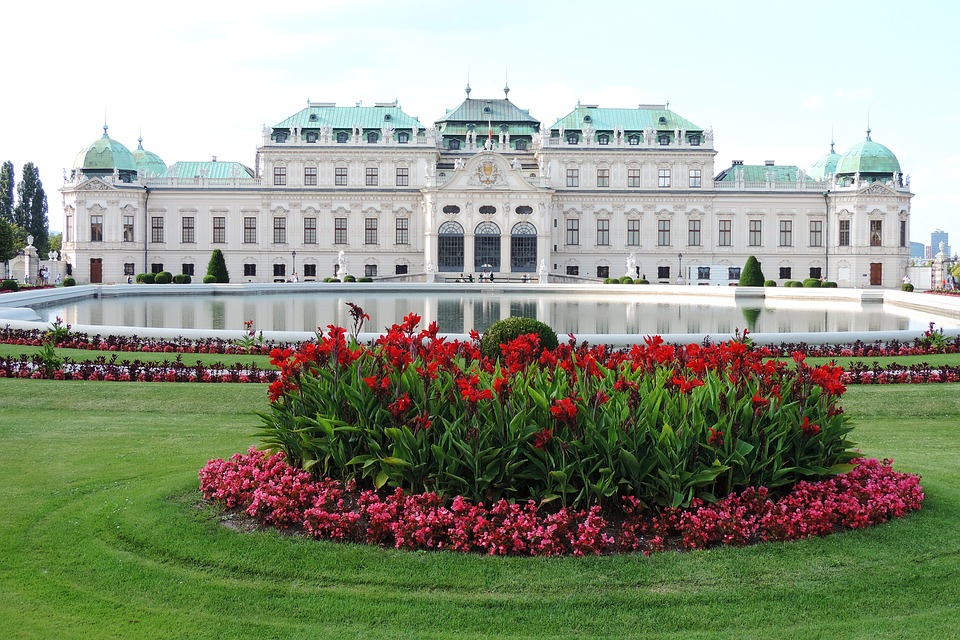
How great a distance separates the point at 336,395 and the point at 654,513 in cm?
289

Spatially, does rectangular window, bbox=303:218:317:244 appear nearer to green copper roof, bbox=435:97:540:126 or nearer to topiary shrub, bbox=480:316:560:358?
green copper roof, bbox=435:97:540:126

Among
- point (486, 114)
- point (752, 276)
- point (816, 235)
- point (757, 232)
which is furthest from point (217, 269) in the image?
point (816, 235)

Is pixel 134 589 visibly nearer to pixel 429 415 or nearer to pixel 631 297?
pixel 429 415

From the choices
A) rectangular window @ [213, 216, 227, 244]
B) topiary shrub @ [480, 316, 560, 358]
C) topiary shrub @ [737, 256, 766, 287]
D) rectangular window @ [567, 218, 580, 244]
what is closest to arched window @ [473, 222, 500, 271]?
rectangular window @ [567, 218, 580, 244]

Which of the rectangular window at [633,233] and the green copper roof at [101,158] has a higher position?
the green copper roof at [101,158]

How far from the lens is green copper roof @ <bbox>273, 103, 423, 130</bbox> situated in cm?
7344

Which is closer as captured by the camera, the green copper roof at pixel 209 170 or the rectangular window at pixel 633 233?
the rectangular window at pixel 633 233

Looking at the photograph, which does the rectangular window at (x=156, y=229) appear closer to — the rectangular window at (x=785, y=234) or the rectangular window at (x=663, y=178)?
the rectangular window at (x=663, y=178)

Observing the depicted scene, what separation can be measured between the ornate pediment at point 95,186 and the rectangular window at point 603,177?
3660 centimetres

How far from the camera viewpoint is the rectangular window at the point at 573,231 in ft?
242

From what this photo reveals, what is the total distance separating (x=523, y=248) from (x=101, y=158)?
108 feet

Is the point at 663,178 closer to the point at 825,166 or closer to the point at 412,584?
the point at 825,166

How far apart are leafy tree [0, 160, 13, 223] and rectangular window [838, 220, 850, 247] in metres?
67.1

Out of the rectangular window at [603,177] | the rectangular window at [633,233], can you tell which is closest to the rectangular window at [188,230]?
the rectangular window at [603,177]
